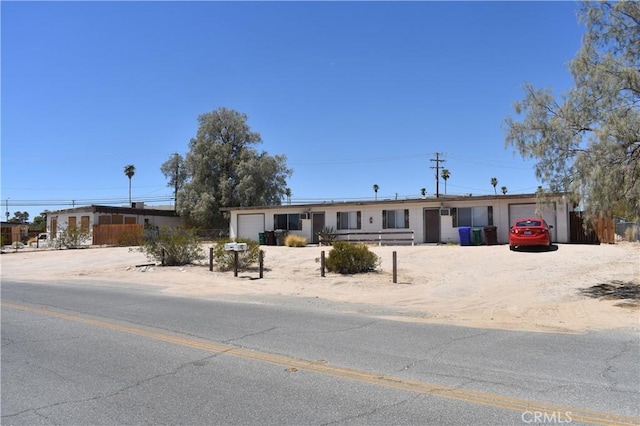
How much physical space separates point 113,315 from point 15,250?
34.8 meters

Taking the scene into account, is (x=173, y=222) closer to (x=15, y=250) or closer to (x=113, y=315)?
(x=15, y=250)

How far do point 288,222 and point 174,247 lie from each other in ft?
44.5

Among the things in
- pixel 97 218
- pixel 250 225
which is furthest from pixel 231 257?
pixel 97 218

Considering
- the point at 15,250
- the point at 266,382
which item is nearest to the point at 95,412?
the point at 266,382

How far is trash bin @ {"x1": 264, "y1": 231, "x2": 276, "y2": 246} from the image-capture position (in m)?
34.8

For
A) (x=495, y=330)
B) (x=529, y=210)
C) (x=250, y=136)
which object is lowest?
(x=495, y=330)

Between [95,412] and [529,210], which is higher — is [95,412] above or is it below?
below

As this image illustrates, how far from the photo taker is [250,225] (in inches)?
1492

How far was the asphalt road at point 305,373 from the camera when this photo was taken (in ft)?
15.9

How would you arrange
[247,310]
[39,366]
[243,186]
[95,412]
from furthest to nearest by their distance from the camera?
[243,186] → [247,310] → [39,366] → [95,412]

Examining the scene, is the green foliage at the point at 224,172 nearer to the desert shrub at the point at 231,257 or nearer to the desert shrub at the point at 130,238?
the desert shrub at the point at 130,238

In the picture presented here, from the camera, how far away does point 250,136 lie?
51.7m

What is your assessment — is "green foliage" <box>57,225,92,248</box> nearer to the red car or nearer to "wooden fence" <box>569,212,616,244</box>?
the red car

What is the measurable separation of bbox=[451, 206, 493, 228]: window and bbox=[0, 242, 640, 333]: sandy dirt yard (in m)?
4.26
